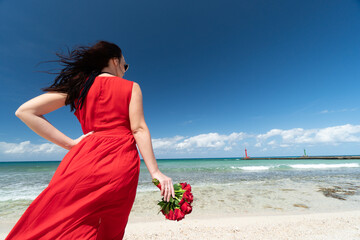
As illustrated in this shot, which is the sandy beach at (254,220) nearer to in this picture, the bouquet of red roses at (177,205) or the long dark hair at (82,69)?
the bouquet of red roses at (177,205)

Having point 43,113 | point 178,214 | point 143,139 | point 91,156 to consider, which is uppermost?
point 43,113

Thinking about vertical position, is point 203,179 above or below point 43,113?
below

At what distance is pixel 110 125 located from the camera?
4.03 ft

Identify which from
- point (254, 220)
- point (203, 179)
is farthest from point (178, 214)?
point (203, 179)

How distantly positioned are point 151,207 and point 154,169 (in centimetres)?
653

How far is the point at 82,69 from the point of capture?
1.43 metres

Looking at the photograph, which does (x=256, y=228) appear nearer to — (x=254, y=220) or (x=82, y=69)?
(x=254, y=220)

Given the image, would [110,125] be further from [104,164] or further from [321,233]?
[321,233]

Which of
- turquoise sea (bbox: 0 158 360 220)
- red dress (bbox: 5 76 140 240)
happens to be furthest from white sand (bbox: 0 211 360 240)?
red dress (bbox: 5 76 140 240)

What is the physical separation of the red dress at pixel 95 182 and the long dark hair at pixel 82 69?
3.2 inches

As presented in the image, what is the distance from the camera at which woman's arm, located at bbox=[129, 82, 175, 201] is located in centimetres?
109

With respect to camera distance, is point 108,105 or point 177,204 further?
point 108,105

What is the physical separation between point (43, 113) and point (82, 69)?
1.48 feet

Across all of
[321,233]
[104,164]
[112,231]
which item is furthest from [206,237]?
[104,164]
